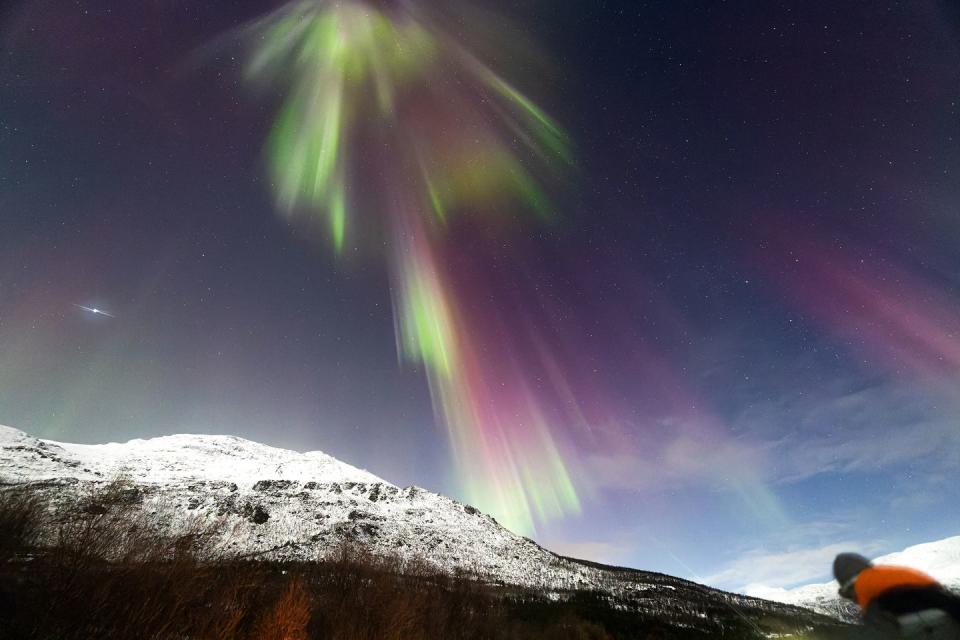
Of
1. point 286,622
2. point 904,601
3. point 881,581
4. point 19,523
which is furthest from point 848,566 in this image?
point 19,523

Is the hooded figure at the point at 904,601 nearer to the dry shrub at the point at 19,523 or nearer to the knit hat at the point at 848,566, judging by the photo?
the knit hat at the point at 848,566

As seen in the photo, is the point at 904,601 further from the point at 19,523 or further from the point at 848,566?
the point at 19,523

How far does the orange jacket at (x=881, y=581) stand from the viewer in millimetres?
6883

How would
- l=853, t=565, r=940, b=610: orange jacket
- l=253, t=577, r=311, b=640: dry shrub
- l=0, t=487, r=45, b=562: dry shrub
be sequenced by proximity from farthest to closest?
l=253, t=577, r=311, b=640: dry shrub, l=0, t=487, r=45, b=562: dry shrub, l=853, t=565, r=940, b=610: orange jacket

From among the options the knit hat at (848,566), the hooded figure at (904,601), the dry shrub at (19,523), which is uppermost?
the dry shrub at (19,523)

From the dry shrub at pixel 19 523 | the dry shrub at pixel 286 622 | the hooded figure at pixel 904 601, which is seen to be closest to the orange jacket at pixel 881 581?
A: the hooded figure at pixel 904 601

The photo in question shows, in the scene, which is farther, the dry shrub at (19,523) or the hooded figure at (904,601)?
the dry shrub at (19,523)

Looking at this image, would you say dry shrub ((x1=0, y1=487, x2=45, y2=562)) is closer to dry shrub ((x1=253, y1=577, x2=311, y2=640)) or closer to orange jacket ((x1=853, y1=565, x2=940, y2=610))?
dry shrub ((x1=253, y1=577, x2=311, y2=640))

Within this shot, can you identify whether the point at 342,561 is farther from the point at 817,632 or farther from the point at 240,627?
the point at 817,632

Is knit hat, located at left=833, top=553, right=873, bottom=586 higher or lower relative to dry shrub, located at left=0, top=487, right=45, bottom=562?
lower

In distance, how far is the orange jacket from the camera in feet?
22.6

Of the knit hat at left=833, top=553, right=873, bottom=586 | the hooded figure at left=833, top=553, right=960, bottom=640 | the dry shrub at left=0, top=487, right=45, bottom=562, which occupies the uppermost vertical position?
the dry shrub at left=0, top=487, right=45, bottom=562

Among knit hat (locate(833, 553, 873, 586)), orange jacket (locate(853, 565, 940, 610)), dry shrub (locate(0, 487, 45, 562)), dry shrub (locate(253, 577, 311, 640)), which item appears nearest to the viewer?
orange jacket (locate(853, 565, 940, 610))

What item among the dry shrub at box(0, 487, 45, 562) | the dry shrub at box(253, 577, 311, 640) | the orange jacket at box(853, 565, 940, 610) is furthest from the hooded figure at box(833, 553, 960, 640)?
the dry shrub at box(253, 577, 311, 640)
